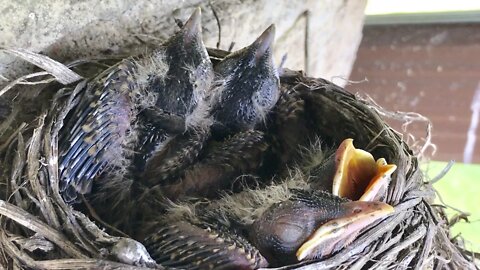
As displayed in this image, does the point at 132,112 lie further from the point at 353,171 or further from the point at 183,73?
the point at 353,171

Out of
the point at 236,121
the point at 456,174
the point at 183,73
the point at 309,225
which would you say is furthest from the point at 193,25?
the point at 456,174

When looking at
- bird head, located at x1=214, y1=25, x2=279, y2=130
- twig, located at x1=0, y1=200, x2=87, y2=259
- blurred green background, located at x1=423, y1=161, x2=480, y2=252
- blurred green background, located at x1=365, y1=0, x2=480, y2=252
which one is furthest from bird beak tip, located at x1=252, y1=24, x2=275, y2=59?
blurred green background, located at x1=423, y1=161, x2=480, y2=252

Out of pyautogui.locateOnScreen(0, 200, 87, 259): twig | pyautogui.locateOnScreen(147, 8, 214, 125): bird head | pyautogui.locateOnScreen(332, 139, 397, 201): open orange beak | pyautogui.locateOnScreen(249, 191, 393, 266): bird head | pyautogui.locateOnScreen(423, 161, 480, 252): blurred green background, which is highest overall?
pyautogui.locateOnScreen(147, 8, 214, 125): bird head

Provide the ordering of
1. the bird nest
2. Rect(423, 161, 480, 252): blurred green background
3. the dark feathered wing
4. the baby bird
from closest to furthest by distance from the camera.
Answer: the bird nest
the dark feathered wing
the baby bird
Rect(423, 161, 480, 252): blurred green background

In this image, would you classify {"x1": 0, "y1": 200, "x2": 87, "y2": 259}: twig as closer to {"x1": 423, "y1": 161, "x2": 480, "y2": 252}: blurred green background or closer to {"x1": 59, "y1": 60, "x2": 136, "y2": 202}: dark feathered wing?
{"x1": 59, "y1": 60, "x2": 136, "y2": 202}: dark feathered wing

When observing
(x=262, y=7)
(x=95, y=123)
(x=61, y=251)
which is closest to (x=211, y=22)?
(x=262, y=7)

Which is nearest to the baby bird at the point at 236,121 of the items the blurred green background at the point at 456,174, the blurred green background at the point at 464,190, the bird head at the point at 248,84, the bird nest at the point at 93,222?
the bird head at the point at 248,84
